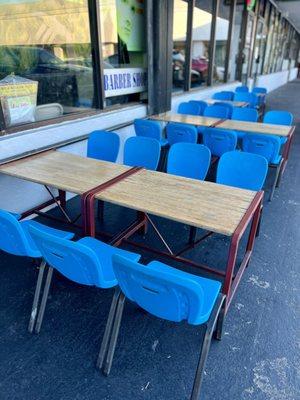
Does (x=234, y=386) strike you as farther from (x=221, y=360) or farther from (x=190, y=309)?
(x=190, y=309)

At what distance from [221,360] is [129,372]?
0.48 meters

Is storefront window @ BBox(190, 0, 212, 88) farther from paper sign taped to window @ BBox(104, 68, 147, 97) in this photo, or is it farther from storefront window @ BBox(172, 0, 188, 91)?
paper sign taped to window @ BBox(104, 68, 147, 97)

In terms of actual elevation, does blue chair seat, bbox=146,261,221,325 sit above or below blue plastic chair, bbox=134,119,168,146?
below

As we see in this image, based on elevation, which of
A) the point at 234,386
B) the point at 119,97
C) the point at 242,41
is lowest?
the point at 234,386

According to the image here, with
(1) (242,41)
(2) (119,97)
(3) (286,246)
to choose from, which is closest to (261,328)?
(3) (286,246)

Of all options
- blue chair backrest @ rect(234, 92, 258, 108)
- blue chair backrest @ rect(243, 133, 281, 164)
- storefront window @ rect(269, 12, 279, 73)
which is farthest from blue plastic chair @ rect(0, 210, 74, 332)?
storefront window @ rect(269, 12, 279, 73)

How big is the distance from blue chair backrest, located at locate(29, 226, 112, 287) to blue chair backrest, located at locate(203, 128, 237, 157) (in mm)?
2304

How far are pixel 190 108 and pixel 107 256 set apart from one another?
369cm

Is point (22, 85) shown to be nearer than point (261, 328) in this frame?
No

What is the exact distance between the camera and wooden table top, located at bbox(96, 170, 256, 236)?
1.57m

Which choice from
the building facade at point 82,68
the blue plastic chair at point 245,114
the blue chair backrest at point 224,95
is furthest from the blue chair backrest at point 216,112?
the blue chair backrest at point 224,95

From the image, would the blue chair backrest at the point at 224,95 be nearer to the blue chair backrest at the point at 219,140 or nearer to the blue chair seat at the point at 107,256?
the blue chair backrest at the point at 219,140

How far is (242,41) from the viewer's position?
7.73 m

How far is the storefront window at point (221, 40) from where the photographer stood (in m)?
6.57
